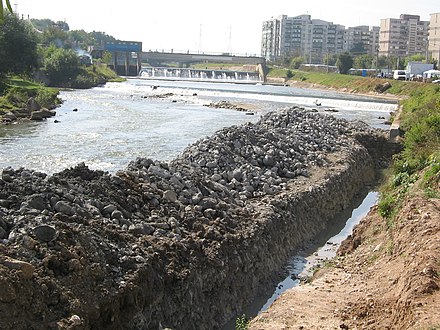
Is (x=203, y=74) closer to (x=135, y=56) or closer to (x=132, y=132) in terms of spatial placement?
(x=135, y=56)

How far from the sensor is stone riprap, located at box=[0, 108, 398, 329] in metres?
9.12

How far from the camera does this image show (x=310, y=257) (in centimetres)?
1666

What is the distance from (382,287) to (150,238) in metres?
4.42

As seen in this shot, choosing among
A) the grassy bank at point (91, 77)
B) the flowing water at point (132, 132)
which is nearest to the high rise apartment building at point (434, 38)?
the grassy bank at point (91, 77)

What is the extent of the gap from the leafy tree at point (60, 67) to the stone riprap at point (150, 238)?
73941mm

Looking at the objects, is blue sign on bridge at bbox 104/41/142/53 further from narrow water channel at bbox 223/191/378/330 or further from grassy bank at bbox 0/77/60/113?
narrow water channel at bbox 223/191/378/330

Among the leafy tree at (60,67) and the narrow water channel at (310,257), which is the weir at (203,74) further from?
the narrow water channel at (310,257)

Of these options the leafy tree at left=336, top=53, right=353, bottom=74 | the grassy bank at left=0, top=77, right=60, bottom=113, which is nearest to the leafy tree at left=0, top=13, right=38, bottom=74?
the grassy bank at left=0, top=77, right=60, bottom=113

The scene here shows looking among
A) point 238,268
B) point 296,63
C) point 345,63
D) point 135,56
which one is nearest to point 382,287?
point 238,268

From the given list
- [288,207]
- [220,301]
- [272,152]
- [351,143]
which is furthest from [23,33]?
[220,301]

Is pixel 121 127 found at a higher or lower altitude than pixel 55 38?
lower

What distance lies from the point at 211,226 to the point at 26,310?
5.79m

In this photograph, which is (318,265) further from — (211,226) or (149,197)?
(149,197)

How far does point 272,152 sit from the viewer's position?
895 inches
